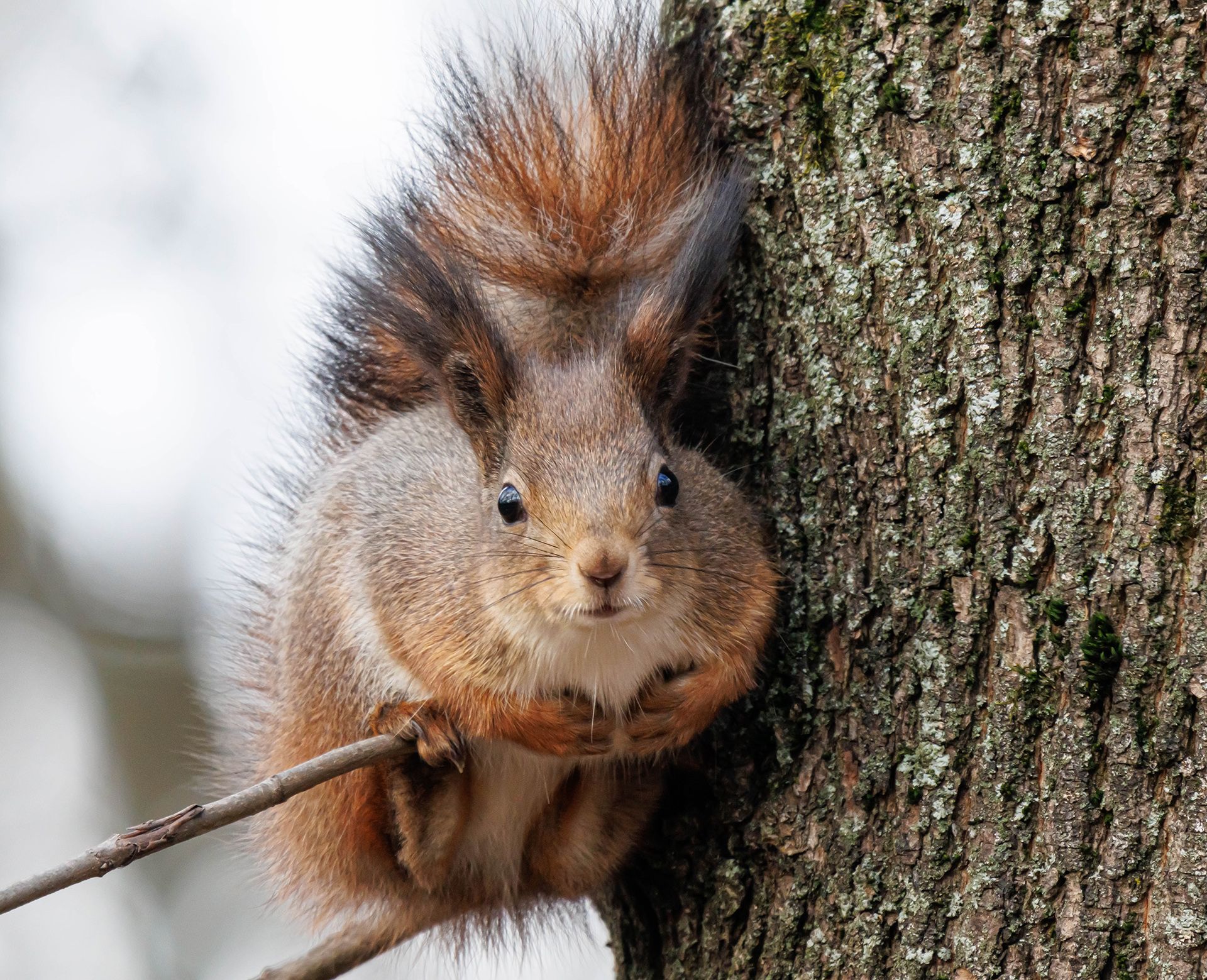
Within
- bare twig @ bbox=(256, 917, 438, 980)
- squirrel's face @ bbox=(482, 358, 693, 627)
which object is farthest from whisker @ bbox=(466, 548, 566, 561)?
bare twig @ bbox=(256, 917, 438, 980)

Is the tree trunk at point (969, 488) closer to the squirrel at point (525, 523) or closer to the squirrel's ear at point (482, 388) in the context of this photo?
the squirrel at point (525, 523)

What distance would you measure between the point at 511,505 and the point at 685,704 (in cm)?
54

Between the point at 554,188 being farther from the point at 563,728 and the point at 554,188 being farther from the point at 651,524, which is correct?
the point at 563,728

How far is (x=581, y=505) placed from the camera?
7.57ft

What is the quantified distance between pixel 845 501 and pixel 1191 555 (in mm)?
590

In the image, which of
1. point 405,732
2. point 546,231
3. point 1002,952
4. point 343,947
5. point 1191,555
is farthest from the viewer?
point 343,947

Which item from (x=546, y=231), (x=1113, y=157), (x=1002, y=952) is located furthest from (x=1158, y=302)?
(x=546, y=231)

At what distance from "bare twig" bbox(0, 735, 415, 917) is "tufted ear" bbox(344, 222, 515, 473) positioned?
→ 0.88 m

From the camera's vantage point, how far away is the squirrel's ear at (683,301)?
7.50ft

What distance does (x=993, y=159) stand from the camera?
1.96 metres

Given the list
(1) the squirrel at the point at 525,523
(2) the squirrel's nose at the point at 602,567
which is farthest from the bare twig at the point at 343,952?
(2) the squirrel's nose at the point at 602,567

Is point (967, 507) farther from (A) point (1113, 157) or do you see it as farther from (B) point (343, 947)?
(B) point (343, 947)

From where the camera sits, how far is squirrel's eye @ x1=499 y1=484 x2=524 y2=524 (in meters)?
2.41

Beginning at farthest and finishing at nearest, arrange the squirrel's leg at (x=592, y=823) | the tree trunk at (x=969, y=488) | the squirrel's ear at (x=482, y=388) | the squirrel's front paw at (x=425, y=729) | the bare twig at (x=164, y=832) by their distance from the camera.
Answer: the squirrel's leg at (x=592, y=823) < the squirrel's ear at (x=482, y=388) < the squirrel's front paw at (x=425, y=729) < the tree trunk at (x=969, y=488) < the bare twig at (x=164, y=832)
